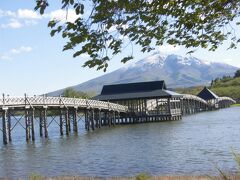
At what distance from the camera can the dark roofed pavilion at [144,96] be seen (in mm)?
74000

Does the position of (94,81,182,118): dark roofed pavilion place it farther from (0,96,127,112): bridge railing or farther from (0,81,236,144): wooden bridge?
(0,96,127,112): bridge railing

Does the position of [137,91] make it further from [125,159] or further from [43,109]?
[125,159]

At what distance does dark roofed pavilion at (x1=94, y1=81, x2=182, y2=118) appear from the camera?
7400cm

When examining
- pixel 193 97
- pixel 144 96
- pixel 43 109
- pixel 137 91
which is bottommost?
pixel 43 109

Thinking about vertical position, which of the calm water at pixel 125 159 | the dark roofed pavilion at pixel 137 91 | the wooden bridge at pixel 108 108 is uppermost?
the dark roofed pavilion at pixel 137 91

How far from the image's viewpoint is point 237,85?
19050 centimetres

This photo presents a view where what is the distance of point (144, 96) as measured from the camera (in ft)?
241

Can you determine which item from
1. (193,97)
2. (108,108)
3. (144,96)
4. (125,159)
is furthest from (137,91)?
(125,159)

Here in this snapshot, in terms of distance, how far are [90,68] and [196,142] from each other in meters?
30.3

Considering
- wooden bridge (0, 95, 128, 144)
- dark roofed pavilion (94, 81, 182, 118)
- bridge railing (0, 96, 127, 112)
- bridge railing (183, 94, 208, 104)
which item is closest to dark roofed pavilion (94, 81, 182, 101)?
dark roofed pavilion (94, 81, 182, 118)

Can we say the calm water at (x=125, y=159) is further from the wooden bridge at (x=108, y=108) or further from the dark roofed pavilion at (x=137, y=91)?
the dark roofed pavilion at (x=137, y=91)

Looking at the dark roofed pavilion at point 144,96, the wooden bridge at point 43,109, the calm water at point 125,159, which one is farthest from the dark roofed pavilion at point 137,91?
the calm water at point 125,159

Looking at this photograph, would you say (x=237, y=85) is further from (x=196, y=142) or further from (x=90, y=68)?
(x=90, y=68)

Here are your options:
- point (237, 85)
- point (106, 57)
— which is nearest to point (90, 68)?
point (106, 57)
